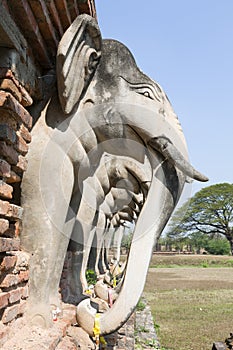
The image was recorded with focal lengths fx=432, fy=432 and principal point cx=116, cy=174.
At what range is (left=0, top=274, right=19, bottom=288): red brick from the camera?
244 cm

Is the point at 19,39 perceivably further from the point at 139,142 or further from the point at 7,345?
the point at 7,345

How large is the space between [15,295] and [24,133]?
1035 mm

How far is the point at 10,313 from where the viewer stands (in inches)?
98.7

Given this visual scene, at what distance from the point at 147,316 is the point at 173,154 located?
26.6 feet

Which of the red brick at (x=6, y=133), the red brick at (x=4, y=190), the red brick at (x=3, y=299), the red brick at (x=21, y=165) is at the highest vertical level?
the red brick at (x=6, y=133)

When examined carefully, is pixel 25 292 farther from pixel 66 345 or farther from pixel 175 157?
pixel 175 157

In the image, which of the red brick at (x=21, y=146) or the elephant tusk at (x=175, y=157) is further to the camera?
the elephant tusk at (x=175, y=157)

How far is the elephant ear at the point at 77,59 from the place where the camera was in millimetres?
2840

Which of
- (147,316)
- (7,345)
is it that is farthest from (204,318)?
(7,345)

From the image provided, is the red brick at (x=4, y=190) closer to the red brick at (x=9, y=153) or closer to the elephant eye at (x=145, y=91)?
the red brick at (x=9, y=153)

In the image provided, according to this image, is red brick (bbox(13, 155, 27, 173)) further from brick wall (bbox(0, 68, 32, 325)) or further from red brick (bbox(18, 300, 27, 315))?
red brick (bbox(18, 300, 27, 315))

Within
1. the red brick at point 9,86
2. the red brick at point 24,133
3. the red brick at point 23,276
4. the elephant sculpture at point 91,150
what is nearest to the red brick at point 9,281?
the red brick at point 23,276

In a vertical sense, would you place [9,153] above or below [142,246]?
above

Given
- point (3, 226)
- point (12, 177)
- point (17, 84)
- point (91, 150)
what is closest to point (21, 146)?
point (12, 177)
